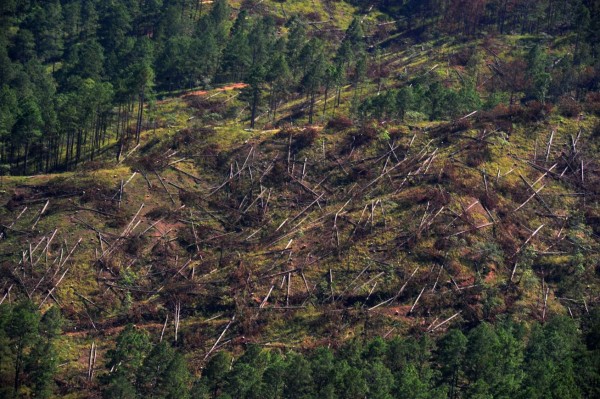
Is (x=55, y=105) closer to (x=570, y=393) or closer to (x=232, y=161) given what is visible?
(x=232, y=161)

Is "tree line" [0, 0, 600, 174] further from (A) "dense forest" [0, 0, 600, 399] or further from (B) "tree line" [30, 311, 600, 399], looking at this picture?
(B) "tree line" [30, 311, 600, 399]

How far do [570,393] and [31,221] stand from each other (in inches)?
2379

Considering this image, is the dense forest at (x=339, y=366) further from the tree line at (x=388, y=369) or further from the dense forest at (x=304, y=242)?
the dense forest at (x=304, y=242)

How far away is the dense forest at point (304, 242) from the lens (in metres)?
72.1

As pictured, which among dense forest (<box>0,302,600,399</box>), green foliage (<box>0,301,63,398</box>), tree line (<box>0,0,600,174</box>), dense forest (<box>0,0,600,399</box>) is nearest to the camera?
dense forest (<box>0,302,600,399</box>)

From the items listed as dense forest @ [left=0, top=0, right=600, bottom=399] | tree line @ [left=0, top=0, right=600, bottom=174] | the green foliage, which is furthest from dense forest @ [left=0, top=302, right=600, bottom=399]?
tree line @ [left=0, top=0, right=600, bottom=174]

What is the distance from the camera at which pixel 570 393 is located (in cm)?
6091

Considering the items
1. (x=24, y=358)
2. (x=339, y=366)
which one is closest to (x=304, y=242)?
(x=339, y=366)

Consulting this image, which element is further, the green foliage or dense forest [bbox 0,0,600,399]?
dense forest [bbox 0,0,600,399]

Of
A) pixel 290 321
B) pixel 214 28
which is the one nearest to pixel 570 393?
pixel 290 321

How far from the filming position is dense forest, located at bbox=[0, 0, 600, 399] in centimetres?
7212

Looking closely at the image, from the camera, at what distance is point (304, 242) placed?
9306 centimetres

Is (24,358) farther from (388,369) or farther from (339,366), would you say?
(388,369)

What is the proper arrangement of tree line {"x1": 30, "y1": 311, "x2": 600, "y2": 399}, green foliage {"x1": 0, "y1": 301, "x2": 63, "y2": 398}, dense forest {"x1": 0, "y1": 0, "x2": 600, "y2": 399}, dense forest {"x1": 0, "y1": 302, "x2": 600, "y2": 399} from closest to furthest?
tree line {"x1": 30, "y1": 311, "x2": 600, "y2": 399}, dense forest {"x1": 0, "y1": 302, "x2": 600, "y2": 399}, green foliage {"x1": 0, "y1": 301, "x2": 63, "y2": 398}, dense forest {"x1": 0, "y1": 0, "x2": 600, "y2": 399}
